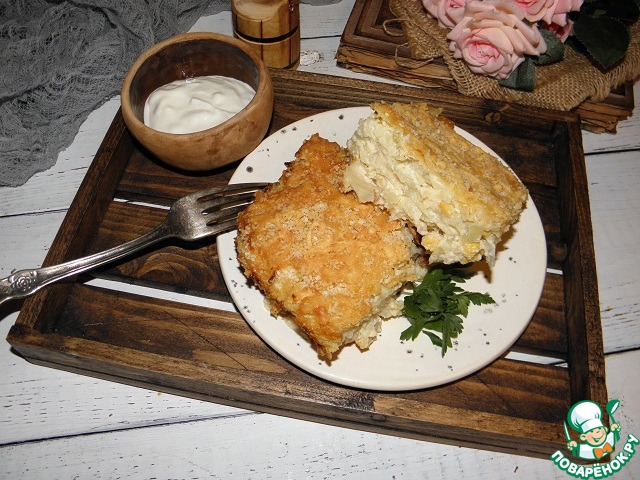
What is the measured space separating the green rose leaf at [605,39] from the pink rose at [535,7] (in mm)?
300

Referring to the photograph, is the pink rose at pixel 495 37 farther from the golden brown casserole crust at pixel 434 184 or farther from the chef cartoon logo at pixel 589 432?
the chef cartoon logo at pixel 589 432

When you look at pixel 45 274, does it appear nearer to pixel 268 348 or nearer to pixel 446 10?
pixel 268 348

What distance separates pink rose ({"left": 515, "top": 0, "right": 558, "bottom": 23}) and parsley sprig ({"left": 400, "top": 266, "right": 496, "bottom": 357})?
135cm

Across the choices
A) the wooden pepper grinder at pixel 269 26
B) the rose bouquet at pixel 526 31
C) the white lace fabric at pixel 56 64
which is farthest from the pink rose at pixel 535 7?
the white lace fabric at pixel 56 64

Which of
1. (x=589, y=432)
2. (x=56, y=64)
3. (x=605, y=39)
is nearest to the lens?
(x=589, y=432)

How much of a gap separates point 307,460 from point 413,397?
1.55 ft

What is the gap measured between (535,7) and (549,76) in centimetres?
39

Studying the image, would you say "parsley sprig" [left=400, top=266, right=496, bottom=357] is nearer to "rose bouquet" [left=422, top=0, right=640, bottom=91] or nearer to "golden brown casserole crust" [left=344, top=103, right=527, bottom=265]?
"golden brown casserole crust" [left=344, top=103, right=527, bottom=265]

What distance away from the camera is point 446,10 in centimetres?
273

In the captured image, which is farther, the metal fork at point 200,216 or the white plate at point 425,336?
→ the metal fork at point 200,216

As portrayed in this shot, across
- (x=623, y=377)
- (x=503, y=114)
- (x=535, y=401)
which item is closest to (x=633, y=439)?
(x=623, y=377)

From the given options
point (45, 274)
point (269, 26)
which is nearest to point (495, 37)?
point (269, 26)

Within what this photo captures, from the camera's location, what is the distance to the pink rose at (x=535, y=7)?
252cm

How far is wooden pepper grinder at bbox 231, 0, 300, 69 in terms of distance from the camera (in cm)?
268
